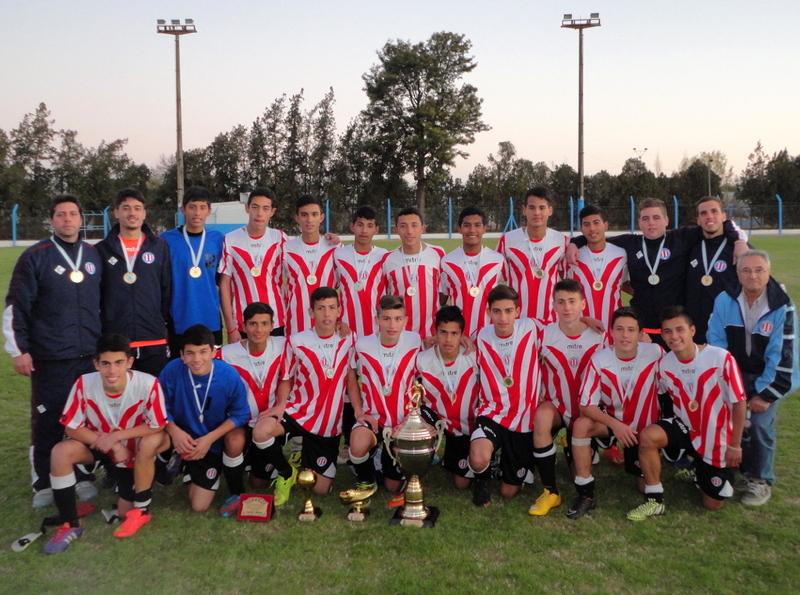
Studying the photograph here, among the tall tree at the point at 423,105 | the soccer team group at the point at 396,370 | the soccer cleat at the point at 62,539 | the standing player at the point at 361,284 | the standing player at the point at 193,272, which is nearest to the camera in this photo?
the soccer cleat at the point at 62,539

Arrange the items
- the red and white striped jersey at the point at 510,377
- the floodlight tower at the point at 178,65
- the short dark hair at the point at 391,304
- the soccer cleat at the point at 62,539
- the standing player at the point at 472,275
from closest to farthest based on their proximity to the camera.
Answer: the soccer cleat at the point at 62,539
the red and white striped jersey at the point at 510,377
the short dark hair at the point at 391,304
the standing player at the point at 472,275
the floodlight tower at the point at 178,65

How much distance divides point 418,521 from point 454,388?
0.89 m

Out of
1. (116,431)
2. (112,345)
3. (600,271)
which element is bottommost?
(116,431)

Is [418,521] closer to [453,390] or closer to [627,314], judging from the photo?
[453,390]

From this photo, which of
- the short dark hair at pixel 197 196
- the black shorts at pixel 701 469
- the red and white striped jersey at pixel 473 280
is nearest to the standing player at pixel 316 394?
the red and white striped jersey at pixel 473 280

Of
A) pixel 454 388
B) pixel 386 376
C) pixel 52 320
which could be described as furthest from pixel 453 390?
pixel 52 320

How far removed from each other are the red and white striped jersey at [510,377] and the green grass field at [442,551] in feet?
1.62

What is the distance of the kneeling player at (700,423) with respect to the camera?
12.3 feet

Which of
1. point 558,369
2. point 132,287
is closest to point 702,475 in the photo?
point 558,369

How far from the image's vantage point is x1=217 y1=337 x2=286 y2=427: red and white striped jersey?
4.35 metres

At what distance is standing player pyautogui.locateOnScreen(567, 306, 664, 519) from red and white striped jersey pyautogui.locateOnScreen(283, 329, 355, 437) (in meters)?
1.46

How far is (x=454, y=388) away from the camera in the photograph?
4254 millimetres

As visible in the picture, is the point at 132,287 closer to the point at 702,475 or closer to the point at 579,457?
the point at 579,457

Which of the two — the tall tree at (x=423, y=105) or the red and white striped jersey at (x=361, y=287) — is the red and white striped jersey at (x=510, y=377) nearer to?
the red and white striped jersey at (x=361, y=287)
